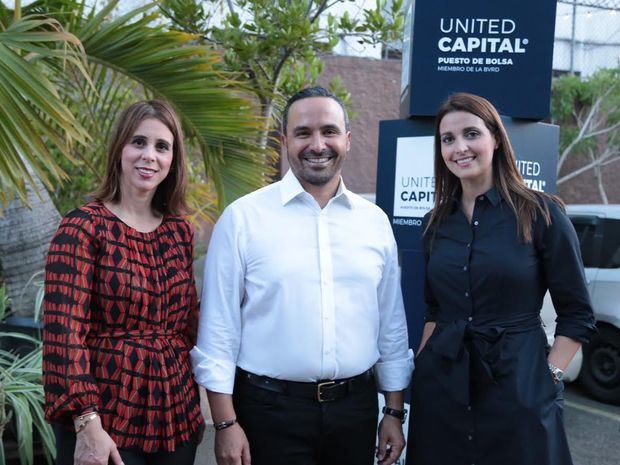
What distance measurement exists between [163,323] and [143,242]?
10.8 inches

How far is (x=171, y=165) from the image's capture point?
243cm

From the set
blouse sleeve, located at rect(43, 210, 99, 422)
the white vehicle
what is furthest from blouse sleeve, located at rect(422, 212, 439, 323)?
the white vehicle

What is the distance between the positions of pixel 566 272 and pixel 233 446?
1279 millimetres

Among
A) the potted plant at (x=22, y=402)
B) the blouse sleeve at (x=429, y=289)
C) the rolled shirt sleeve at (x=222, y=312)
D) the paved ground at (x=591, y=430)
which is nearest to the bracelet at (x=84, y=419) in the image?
the rolled shirt sleeve at (x=222, y=312)

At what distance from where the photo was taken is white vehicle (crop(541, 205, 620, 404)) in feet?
20.0

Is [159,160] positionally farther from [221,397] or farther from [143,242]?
[221,397]

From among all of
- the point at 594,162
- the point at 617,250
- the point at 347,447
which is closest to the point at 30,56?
the point at 347,447

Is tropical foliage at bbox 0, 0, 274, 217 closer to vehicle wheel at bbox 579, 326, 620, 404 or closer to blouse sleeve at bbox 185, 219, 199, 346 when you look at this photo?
blouse sleeve at bbox 185, 219, 199, 346

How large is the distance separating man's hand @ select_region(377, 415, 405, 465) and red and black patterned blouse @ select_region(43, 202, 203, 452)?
0.74m

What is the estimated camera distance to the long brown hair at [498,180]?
229 centimetres

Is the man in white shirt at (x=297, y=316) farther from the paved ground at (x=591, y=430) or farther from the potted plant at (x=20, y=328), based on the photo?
the paved ground at (x=591, y=430)

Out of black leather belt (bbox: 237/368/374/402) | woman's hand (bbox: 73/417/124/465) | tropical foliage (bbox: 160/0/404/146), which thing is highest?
tropical foliage (bbox: 160/0/404/146)

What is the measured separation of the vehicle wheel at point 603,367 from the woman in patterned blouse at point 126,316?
501 centimetres

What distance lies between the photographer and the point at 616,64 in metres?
15.9
